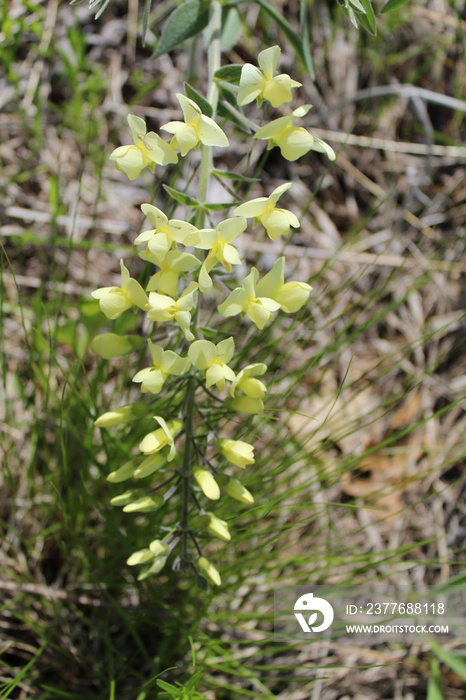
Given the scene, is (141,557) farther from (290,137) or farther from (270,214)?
(290,137)

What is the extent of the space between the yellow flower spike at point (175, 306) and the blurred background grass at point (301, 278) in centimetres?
56

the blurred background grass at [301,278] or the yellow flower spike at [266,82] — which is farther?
the blurred background grass at [301,278]

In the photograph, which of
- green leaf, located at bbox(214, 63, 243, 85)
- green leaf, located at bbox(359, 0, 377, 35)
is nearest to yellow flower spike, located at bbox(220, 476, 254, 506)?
green leaf, located at bbox(214, 63, 243, 85)

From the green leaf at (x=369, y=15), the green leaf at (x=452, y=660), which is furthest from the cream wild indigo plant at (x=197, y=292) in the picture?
the green leaf at (x=452, y=660)

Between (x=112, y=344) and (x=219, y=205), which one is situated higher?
(x=219, y=205)

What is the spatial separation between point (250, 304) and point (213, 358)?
0.09 meters

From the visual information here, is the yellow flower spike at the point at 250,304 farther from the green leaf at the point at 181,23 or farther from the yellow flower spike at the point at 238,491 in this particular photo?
the green leaf at the point at 181,23

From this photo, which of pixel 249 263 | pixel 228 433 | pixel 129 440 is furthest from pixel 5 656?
pixel 249 263

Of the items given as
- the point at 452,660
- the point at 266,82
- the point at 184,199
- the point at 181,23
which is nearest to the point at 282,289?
the point at 184,199

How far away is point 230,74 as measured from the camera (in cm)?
95

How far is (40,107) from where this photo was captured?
1757 mm

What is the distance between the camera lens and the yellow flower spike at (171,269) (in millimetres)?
812

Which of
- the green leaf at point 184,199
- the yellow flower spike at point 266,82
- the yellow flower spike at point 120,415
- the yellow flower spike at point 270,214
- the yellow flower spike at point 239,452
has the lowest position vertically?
the yellow flower spike at point 239,452

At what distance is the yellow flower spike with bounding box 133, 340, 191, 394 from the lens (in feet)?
2.74
